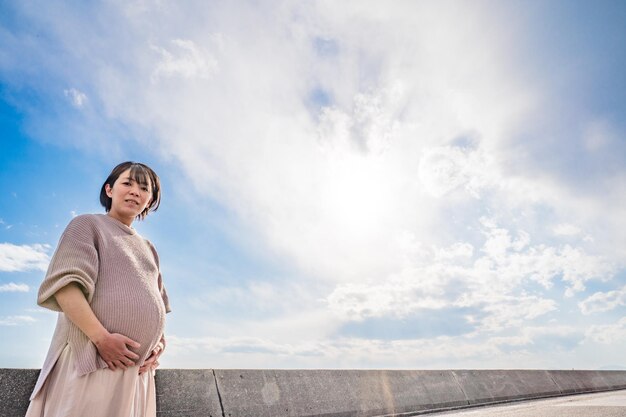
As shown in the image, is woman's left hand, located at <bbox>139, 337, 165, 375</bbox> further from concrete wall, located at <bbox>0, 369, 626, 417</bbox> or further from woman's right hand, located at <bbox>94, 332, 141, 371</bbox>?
concrete wall, located at <bbox>0, 369, 626, 417</bbox>

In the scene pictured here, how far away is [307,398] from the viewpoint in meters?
4.46

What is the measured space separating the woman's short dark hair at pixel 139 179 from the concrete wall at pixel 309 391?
1.29 metres

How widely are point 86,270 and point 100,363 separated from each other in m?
0.42

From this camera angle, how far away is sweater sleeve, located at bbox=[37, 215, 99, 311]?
190 centimetres

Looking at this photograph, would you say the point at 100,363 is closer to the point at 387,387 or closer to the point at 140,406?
the point at 140,406

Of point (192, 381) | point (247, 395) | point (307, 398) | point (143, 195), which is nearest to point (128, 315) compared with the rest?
point (143, 195)

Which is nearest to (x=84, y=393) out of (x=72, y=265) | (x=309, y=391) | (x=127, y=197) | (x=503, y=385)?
(x=72, y=265)

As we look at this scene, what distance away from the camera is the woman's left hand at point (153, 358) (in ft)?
7.06

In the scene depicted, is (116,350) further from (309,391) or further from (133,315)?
(309,391)

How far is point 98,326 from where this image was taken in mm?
1895

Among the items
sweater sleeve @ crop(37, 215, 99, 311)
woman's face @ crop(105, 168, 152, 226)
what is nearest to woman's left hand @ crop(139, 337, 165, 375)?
sweater sleeve @ crop(37, 215, 99, 311)

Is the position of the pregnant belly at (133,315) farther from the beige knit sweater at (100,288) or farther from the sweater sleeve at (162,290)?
the sweater sleeve at (162,290)

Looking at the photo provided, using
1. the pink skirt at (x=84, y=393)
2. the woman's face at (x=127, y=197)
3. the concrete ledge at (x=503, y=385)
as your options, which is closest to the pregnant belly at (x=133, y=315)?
the pink skirt at (x=84, y=393)

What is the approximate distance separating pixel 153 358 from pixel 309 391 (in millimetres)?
Answer: 2729
